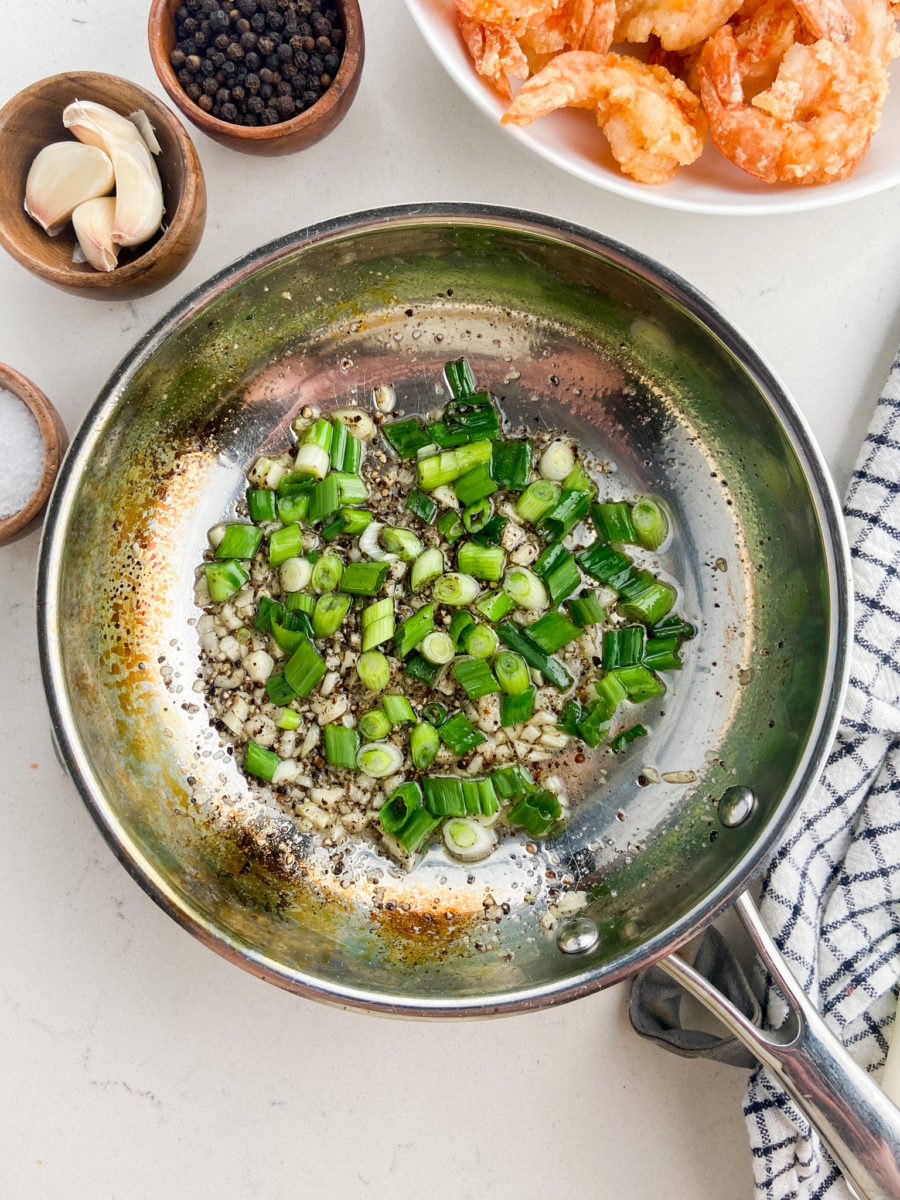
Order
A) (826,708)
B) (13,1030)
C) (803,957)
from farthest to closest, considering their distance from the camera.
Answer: (13,1030)
(803,957)
(826,708)

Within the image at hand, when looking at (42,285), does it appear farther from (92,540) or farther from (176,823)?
(176,823)

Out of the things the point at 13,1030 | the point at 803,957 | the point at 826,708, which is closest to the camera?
the point at 826,708

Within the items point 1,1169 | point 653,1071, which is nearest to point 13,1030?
point 1,1169

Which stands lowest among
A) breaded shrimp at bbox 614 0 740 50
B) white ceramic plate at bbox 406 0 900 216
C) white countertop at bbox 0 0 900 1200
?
white countertop at bbox 0 0 900 1200

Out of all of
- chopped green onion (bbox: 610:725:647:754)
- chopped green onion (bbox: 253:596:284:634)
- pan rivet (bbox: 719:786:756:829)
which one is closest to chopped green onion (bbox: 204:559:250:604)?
chopped green onion (bbox: 253:596:284:634)

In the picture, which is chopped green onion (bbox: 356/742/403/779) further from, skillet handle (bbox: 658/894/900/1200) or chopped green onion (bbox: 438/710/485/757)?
skillet handle (bbox: 658/894/900/1200)

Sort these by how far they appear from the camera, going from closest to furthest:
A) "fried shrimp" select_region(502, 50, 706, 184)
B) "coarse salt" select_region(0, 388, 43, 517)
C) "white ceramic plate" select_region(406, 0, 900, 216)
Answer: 1. "fried shrimp" select_region(502, 50, 706, 184)
2. "white ceramic plate" select_region(406, 0, 900, 216)
3. "coarse salt" select_region(0, 388, 43, 517)

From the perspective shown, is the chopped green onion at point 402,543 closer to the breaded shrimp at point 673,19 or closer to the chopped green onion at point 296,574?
the chopped green onion at point 296,574
